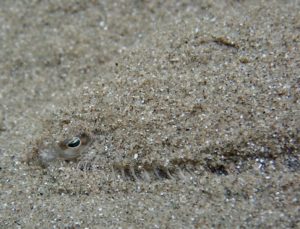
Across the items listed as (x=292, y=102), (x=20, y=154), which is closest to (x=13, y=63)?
Result: (x=20, y=154)

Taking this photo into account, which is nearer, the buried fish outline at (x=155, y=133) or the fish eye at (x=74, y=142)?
the buried fish outline at (x=155, y=133)

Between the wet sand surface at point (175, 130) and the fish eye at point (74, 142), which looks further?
the fish eye at point (74, 142)

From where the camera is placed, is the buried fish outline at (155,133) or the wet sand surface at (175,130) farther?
the buried fish outline at (155,133)

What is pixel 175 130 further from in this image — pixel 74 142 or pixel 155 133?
pixel 74 142

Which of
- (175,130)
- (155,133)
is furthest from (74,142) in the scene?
(175,130)

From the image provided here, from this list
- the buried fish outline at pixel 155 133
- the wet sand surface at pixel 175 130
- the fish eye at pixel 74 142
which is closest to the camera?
the wet sand surface at pixel 175 130

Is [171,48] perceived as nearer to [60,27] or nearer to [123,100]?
[123,100]

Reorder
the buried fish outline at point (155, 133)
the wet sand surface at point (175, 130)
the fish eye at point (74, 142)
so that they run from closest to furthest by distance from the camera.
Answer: the wet sand surface at point (175, 130)
the buried fish outline at point (155, 133)
the fish eye at point (74, 142)

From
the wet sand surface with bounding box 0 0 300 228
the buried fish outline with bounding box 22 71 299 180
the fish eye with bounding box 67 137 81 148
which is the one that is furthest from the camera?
the fish eye with bounding box 67 137 81 148
